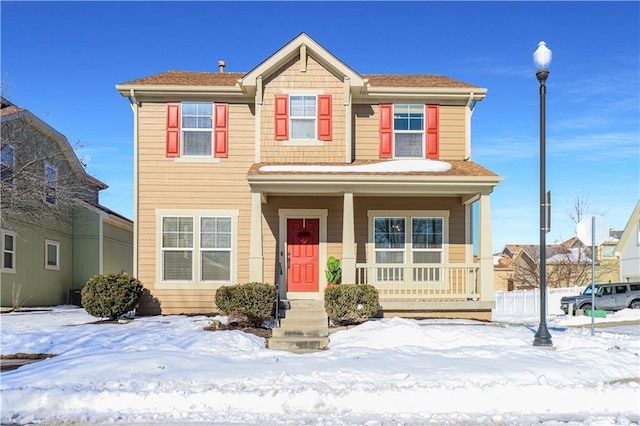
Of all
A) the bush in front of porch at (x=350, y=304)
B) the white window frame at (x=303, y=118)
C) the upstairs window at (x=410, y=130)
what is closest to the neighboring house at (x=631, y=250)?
the upstairs window at (x=410, y=130)

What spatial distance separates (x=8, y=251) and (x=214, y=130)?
9471 millimetres

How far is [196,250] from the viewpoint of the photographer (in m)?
14.8

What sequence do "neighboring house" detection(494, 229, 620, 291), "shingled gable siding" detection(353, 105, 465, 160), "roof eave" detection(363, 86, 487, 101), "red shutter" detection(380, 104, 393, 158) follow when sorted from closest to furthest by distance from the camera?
"roof eave" detection(363, 86, 487, 101), "red shutter" detection(380, 104, 393, 158), "shingled gable siding" detection(353, 105, 465, 160), "neighboring house" detection(494, 229, 620, 291)

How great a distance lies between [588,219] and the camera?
36.6 feet

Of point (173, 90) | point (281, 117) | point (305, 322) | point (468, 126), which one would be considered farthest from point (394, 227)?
point (173, 90)

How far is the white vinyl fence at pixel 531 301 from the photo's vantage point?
2514 centimetres

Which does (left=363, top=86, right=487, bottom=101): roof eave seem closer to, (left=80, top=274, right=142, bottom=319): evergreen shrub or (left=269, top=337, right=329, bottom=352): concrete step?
(left=269, top=337, right=329, bottom=352): concrete step

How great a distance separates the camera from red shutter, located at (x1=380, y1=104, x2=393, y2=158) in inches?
604

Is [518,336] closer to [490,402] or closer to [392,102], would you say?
[490,402]

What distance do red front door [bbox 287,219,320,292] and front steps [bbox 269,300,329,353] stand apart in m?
1.37

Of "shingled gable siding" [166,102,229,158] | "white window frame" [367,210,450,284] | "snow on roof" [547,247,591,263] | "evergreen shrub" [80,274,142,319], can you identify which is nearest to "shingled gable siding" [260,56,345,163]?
"shingled gable siding" [166,102,229,158]

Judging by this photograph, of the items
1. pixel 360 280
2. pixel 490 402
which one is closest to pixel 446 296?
pixel 360 280

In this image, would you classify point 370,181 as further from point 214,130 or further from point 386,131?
point 214,130

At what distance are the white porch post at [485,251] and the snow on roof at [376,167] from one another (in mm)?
1340
